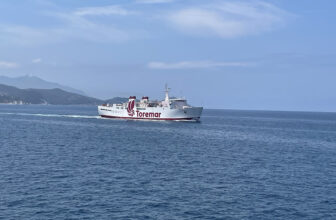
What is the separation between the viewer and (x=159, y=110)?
129 meters

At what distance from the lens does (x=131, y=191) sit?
3228cm

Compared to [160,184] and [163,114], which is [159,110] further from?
[160,184]

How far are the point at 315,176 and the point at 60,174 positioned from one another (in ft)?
97.9

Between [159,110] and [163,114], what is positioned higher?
[159,110]

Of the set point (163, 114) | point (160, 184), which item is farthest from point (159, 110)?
point (160, 184)

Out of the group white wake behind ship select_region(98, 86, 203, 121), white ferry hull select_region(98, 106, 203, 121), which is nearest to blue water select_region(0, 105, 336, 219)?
white ferry hull select_region(98, 106, 203, 121)

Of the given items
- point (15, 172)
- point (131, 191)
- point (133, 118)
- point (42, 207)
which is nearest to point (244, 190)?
point (131, 191)

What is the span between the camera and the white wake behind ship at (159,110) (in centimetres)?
12769

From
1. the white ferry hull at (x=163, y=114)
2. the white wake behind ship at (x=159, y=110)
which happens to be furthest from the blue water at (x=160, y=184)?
the white wake behind ship at (x=159, y=110)

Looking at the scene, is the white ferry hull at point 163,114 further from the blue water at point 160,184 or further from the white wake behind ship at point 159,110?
the blue water at point 160,184

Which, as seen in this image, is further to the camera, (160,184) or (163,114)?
(163,114)

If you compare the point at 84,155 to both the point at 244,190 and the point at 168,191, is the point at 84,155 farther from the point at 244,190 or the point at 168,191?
the point at 244,190

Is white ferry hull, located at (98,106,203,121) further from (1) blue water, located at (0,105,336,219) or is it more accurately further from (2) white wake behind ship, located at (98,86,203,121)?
(1) blue water, located at (0,105,336,219)

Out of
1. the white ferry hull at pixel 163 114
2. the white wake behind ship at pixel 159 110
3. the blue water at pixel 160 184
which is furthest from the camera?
the white wake behind ship at pixel 159 110
